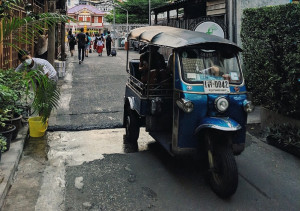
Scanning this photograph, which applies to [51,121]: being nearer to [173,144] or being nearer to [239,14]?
[173,144]

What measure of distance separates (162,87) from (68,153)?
2.05 m

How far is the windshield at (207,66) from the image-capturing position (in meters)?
4.79

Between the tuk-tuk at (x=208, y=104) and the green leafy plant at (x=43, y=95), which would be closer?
the tuk-tuk at (x=208, y=104)

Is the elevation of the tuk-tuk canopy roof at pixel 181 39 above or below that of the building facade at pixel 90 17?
below

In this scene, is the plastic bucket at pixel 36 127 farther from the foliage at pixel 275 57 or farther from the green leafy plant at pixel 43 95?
the foliage at pixel 275 57

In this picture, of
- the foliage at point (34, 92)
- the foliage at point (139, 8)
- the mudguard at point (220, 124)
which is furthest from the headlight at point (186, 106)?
the foliage at point (139, 8)

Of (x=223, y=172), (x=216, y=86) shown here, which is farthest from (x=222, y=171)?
(x=216, y=86)

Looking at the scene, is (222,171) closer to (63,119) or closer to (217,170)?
(217,170)

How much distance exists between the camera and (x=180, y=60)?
4.82m

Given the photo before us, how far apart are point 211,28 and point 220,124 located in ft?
23.5

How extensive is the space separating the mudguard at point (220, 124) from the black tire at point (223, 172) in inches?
11.1

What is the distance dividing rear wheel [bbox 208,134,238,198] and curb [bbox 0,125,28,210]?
2.69 m

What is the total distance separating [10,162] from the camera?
5148 mm

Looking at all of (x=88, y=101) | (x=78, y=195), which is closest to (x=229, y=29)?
(x=88, y=101)
